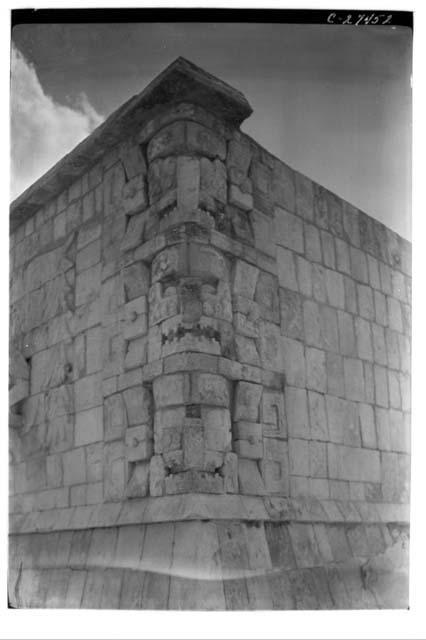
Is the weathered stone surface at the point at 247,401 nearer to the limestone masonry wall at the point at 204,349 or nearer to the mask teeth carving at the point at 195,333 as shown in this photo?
the limestone masonry wall at the point at 204,349

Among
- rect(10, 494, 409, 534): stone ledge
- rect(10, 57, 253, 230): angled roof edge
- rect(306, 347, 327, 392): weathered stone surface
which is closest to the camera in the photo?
rect(10, 494, 409, 534): stone ledge

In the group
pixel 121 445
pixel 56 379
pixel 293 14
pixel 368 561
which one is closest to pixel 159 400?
pixel 121 445

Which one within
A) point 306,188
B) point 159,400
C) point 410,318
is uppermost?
point 306,188

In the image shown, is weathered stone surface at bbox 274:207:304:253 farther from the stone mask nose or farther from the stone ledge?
the stone ledge

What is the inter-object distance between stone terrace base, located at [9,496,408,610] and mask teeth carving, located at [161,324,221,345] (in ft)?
2.68

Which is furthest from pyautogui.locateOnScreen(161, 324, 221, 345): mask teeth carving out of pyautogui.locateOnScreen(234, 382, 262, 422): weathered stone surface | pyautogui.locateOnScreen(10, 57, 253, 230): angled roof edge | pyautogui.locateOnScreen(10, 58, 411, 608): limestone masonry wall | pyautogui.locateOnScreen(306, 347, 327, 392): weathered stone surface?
pyautogui.locateOnScreen(10, 57, 253, 230): angled roof edge

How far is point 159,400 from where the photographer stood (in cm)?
470

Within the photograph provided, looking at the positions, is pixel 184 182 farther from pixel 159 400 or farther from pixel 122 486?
pixel 122 486

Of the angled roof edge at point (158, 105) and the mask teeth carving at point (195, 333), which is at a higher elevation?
the angled roof edge at point (158, 105)

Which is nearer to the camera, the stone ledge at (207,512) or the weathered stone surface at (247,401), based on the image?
the stone ledge at (207,512)

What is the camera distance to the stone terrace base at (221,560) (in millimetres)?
4465

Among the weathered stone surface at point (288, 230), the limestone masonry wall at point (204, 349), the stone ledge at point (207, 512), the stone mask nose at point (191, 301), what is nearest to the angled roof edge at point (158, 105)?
the limestone masonry wall at point (204, 349)

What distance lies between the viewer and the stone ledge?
446 cm

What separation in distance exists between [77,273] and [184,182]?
1.03 metres
